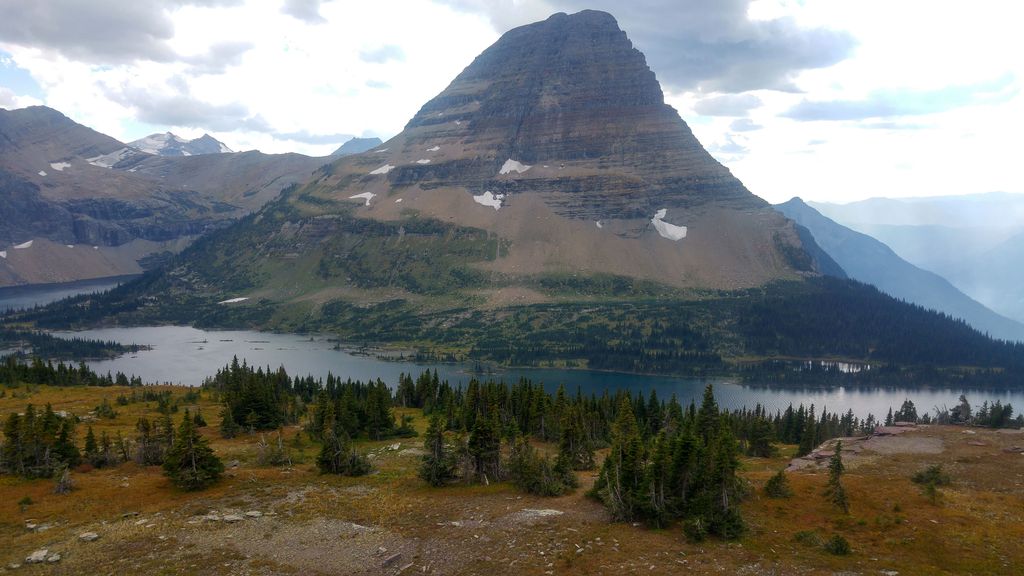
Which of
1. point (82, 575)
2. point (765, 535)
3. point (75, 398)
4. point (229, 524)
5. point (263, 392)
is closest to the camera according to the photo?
point (82, 575)

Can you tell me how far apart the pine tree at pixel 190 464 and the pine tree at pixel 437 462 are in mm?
19997

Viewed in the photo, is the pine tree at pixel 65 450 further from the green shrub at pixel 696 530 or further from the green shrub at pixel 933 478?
the green shrub at pixel 933 478

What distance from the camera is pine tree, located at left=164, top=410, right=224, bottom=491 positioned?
189 feet

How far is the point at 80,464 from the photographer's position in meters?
66.3

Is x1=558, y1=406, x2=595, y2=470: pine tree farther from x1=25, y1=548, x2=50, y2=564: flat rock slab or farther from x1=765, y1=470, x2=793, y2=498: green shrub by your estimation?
x1=25, y1=548, x2=50, y2=564: flat rock slab

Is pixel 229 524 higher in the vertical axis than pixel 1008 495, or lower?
lower

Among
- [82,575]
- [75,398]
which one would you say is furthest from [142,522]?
[75,398]

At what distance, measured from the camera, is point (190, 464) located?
192 ft

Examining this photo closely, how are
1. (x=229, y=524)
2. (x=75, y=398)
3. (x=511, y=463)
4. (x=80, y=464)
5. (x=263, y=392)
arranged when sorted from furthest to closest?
(x=75, y=398) < (x=263, y=392) < (x=80, y=464) < (x=511, y=463) < (x=229, y=524)

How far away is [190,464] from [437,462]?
2314 centimetres

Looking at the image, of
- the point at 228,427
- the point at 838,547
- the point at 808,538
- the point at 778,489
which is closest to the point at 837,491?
the point at 778,489

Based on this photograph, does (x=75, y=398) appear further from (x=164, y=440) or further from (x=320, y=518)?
(x=320, y=518)

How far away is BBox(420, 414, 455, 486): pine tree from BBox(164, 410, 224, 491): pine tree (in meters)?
20.0

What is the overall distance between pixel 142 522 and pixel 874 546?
53381mm
